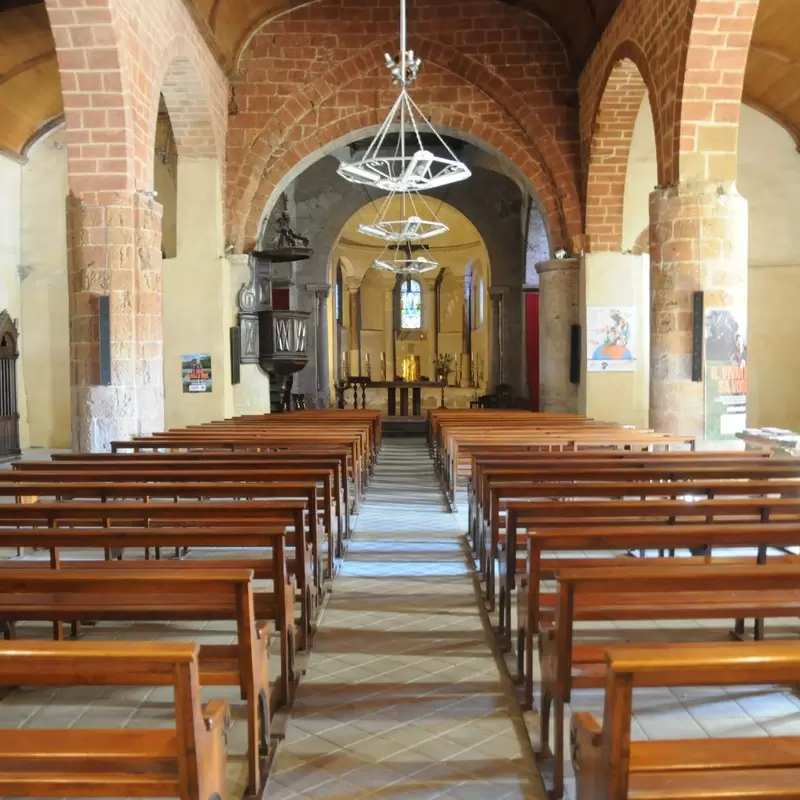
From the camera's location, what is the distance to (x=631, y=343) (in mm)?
11609

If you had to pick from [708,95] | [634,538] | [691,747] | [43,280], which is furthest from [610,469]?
[43,280]

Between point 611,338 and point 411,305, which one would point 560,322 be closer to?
point 611,338

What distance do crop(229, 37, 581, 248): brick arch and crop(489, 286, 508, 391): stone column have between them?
6.71 m

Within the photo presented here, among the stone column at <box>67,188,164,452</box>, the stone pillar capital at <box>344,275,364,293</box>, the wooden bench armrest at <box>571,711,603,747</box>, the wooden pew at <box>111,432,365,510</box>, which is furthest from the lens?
the stone pillar capital at <box>344,275,364,293</box>

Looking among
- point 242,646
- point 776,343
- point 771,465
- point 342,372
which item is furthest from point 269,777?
point 342,372

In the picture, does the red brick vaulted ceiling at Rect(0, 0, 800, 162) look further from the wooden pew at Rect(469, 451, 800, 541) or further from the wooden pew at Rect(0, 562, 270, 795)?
the wooden pew at Rect(0, 562, 270, 795)

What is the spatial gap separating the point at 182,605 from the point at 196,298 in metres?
9.79

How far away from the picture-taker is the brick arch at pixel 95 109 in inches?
283

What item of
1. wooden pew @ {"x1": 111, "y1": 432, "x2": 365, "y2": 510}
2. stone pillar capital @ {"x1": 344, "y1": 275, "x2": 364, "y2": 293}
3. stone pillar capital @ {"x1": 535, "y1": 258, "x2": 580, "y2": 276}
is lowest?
wooden pew @ {"x1": 111, "y1": 432, "x2": 365, "y2": 510}

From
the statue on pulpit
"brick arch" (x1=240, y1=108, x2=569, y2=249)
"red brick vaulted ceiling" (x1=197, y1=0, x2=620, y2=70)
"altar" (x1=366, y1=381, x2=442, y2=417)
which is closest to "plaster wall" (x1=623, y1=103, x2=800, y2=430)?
"brick arch" (x1=240, y1=108, x2=569, y2=249)

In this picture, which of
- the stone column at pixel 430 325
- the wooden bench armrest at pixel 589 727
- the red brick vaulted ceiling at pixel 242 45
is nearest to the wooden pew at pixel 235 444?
the wooden bench armrest at pixel 589 727

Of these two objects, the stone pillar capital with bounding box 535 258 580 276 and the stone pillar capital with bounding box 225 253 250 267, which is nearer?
the stone pillar capital with bounding box 225 253 250 267

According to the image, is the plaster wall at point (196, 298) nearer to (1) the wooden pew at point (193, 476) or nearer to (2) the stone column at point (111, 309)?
(2) the stone column at point (111, 309)

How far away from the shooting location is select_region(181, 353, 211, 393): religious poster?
1171 cm
